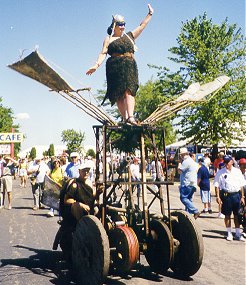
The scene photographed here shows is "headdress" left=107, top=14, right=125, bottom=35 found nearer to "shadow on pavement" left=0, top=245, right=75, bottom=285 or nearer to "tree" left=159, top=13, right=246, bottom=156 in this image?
"shadow on pavement" left=0, top=245, right=75, bottom=285

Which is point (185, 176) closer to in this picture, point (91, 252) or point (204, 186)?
point (204, 186)

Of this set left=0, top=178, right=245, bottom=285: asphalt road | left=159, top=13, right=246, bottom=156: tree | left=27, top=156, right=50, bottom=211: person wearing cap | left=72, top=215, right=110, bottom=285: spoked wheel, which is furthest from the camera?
left=159, top=13, right=246, bottom=156: tree

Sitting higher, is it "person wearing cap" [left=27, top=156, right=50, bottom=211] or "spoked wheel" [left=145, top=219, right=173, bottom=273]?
"person wearing cap" [left=27, top=156, right=50, bottom=211]

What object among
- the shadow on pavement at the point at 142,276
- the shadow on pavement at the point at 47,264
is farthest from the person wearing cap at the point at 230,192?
the shadow on pavement at the point at 47,264

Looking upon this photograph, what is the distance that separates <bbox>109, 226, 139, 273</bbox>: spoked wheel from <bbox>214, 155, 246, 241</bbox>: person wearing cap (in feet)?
12.8

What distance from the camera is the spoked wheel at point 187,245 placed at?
17.3 feet

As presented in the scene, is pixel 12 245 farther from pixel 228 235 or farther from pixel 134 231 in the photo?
pixel 228 235

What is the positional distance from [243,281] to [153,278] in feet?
4.18

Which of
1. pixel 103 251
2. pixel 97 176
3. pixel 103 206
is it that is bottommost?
pixel 103 251

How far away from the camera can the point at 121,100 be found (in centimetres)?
535

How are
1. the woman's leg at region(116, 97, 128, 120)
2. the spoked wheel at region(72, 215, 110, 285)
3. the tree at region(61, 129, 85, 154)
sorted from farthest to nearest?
1. the tree at region(61, 129, 85, 154)
2. the woman's leg at region(116, 97, 128, 120)
3. the spoked wheel at region(72, 215, 110, 285)

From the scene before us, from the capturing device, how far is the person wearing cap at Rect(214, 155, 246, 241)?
8352mm

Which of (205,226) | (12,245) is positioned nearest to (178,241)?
(12,245)

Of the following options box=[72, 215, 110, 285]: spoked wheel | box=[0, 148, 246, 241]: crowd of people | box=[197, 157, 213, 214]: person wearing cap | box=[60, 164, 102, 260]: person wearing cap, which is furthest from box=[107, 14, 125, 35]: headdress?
box=[197, 157, 213, 214]: person wearing cap
